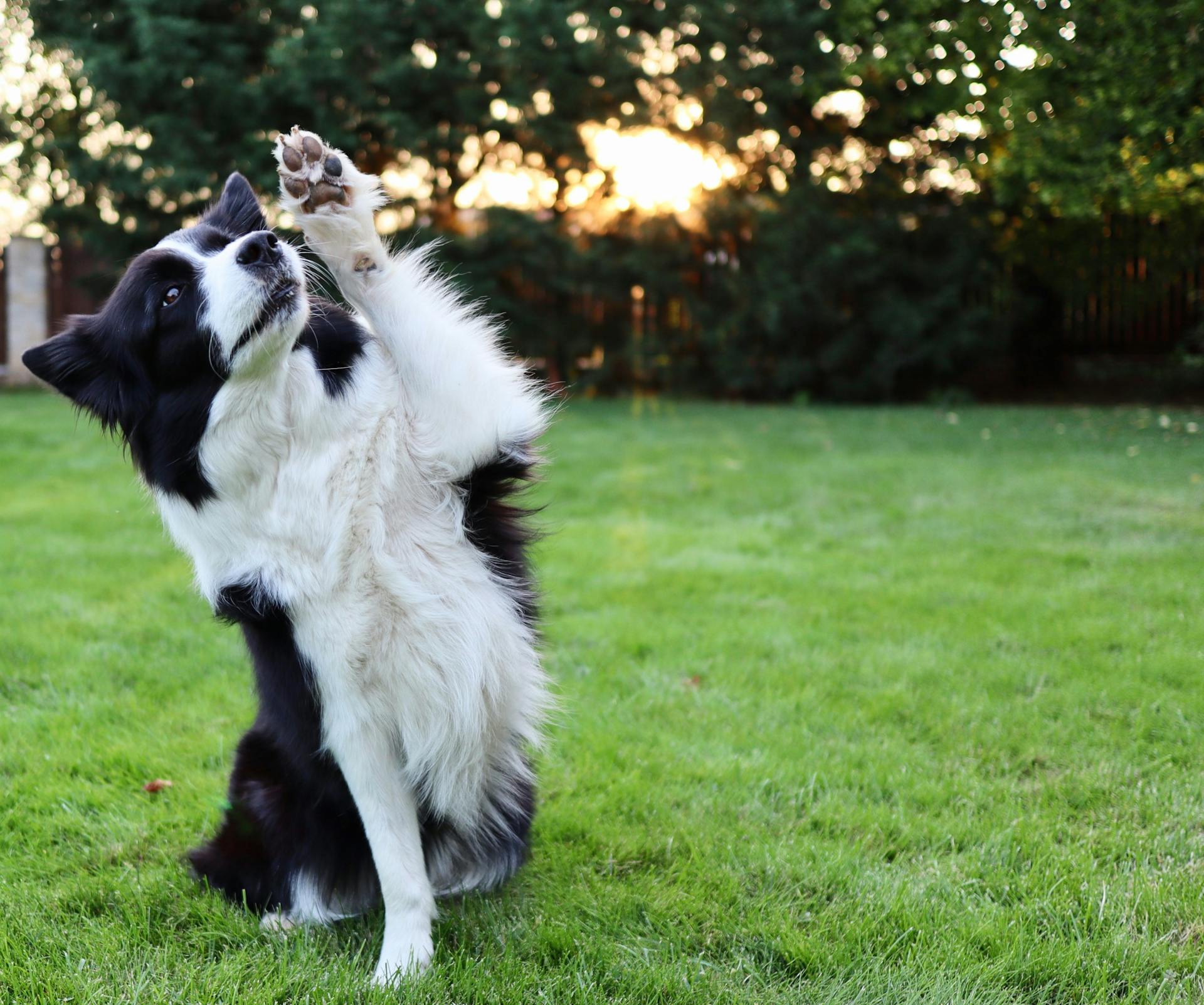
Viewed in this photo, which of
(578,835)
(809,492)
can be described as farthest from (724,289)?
(578,835)

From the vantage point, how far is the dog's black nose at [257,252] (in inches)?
83.7

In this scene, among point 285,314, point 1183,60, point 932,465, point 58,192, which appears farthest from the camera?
point 58,192

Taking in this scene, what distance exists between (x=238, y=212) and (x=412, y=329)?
0.61 metres

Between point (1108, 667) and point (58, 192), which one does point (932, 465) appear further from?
point (58, 192)

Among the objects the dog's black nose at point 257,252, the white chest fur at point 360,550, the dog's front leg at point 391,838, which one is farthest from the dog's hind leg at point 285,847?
the dog's black nose at point 257,252

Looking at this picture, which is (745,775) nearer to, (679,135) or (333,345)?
(333,345)

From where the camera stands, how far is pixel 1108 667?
3.81 metres

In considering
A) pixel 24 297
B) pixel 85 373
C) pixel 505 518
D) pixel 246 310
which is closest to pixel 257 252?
pixel 246 310

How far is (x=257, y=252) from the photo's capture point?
2.13 m

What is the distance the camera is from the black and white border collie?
214 centimetres

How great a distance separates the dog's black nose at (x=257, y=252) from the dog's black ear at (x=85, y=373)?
393 millimetres

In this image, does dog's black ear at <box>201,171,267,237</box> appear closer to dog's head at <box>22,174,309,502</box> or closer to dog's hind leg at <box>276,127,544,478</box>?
dog's head at <box>22,174,309,502</box>

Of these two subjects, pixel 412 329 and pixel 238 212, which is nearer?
pixel 412 329

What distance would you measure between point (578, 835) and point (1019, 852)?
1.19m
